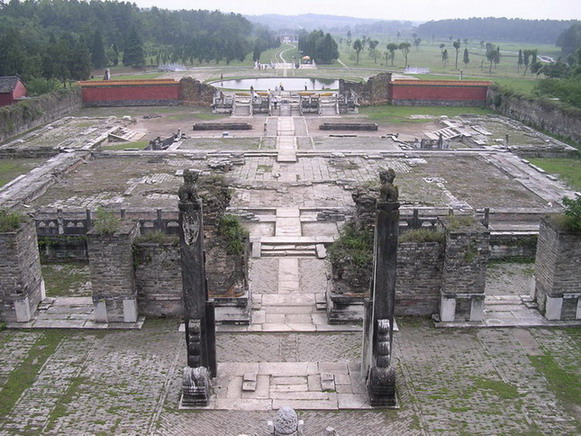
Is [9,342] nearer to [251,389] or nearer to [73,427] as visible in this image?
[73,427]

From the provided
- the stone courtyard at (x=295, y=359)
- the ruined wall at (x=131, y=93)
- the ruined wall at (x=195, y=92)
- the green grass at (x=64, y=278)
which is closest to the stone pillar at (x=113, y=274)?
the stone courtyard at (x=295, y=359)

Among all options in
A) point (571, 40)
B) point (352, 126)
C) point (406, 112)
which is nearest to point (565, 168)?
point (352, 126)

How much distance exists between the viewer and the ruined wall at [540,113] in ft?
124

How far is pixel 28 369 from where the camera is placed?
13.3m

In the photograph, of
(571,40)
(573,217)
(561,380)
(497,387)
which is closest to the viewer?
(497,387)

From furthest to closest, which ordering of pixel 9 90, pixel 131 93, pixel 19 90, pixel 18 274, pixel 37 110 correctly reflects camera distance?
pixel 131 93 < pixel 19 90 < pixel 9 90 < pixel 37 110 < pixel 18 274

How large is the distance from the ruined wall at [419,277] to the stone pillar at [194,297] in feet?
17.3

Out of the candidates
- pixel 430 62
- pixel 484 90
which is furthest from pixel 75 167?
pixel 430 62

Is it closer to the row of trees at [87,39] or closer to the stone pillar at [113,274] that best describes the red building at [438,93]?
the row of trees at [87,39]

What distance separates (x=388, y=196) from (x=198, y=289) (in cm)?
408

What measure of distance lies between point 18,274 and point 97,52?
71914 millimetres

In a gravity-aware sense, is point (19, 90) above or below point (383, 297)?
above

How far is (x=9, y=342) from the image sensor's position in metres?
14.4

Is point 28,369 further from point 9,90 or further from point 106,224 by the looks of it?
point 9,90
